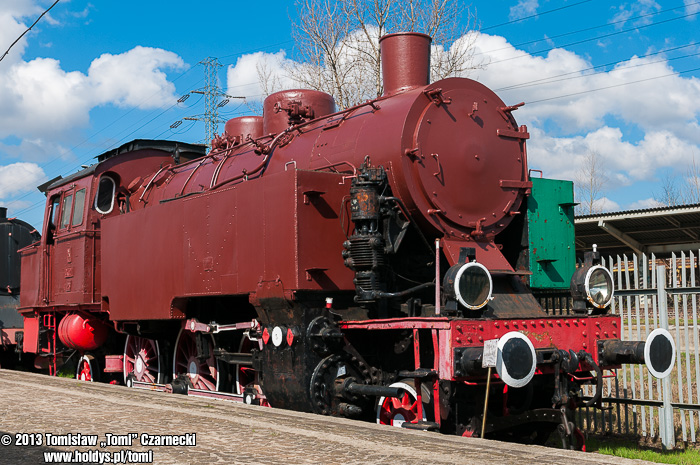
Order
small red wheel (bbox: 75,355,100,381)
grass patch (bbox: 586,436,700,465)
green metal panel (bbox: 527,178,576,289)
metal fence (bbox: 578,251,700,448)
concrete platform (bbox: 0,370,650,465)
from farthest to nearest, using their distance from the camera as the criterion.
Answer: small red wheel (bbox: 75,355,100,381) → green metal panel (bbox: 527,178,576,289) → metal fence (bbox: 578,251,700,448) → grass patch (bbox: 586,436,700,465) → concrete platform (bbox: 0,370,650,465)

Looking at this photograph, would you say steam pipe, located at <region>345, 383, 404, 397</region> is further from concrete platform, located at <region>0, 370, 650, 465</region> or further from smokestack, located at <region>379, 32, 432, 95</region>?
smokestack, located at <region>379, 32, 432, 95</region>

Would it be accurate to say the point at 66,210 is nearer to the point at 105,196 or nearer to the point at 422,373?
the point at 105,196

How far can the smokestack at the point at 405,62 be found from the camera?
753 cm

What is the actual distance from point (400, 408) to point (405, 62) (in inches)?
142

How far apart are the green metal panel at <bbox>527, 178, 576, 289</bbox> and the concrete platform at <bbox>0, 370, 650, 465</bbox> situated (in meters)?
2.78

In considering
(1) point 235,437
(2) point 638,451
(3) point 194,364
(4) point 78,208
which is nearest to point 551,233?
(2) point 638,451

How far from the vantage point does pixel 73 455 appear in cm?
400

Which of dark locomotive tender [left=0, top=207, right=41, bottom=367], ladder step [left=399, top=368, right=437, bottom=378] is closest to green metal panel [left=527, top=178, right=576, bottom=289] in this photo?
ladder step [left=399, top=368, right=437, bottom=378]

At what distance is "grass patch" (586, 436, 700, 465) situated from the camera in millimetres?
6398

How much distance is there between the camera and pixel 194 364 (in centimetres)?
880

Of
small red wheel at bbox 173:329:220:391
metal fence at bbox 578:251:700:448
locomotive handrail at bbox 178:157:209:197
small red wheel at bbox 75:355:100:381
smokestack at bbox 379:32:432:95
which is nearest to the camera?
metal fence at bbox 578:251:700:448

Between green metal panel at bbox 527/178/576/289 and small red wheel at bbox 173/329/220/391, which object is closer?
green metal panel at bbox 527/178/576/289

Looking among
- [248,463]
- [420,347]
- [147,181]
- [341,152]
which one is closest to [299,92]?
[341,152]

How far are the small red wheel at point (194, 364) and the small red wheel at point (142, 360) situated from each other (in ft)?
1.21
